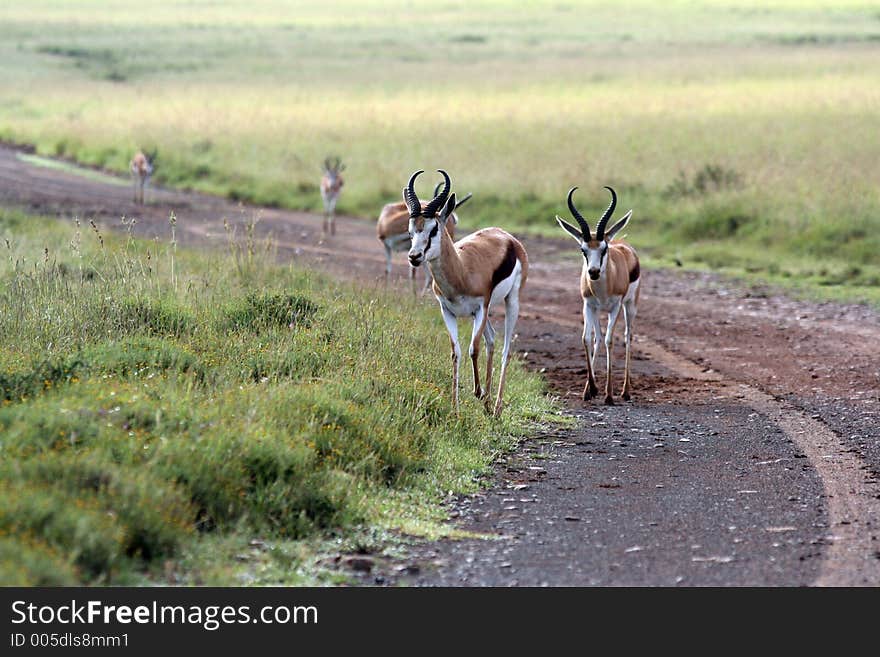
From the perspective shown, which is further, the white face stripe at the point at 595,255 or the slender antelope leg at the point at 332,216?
the slender antelope leg at the point at 332,216

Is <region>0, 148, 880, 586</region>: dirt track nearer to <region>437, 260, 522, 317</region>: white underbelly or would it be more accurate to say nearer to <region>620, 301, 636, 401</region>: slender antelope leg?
<region>620, 301, 636, 401</region>: slender antelope leg

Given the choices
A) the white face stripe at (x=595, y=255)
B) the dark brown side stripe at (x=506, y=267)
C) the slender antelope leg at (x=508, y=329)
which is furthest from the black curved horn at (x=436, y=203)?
the white face stripe at (x=595, y=255)

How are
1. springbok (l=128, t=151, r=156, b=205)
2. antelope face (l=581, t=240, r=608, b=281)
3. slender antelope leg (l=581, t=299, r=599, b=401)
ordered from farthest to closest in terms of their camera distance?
springbok (l=128, t=151, r=156, b=205)
slender antelope leg (l=581, t=299, r=599, b=401)
antelope face (l=581, t=240, r=608, b=281)

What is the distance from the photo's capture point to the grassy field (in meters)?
23.0

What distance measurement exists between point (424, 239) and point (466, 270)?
720 millimetres

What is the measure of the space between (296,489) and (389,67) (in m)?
64.3

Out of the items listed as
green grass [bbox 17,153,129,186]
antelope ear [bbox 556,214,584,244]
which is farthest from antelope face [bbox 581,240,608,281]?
green grass [bbox 17,153,129,186]

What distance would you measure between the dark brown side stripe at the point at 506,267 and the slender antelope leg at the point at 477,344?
35cm

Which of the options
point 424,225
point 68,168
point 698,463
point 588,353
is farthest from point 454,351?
point 68,168

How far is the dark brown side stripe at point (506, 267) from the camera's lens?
457 inches

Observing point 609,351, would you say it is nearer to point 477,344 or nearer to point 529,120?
point 477,344

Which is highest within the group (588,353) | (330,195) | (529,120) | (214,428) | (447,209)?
(529,120)

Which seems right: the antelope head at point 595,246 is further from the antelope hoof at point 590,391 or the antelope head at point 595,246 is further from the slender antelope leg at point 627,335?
the antelope hoof at point 590,391

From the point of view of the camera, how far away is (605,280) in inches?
502
